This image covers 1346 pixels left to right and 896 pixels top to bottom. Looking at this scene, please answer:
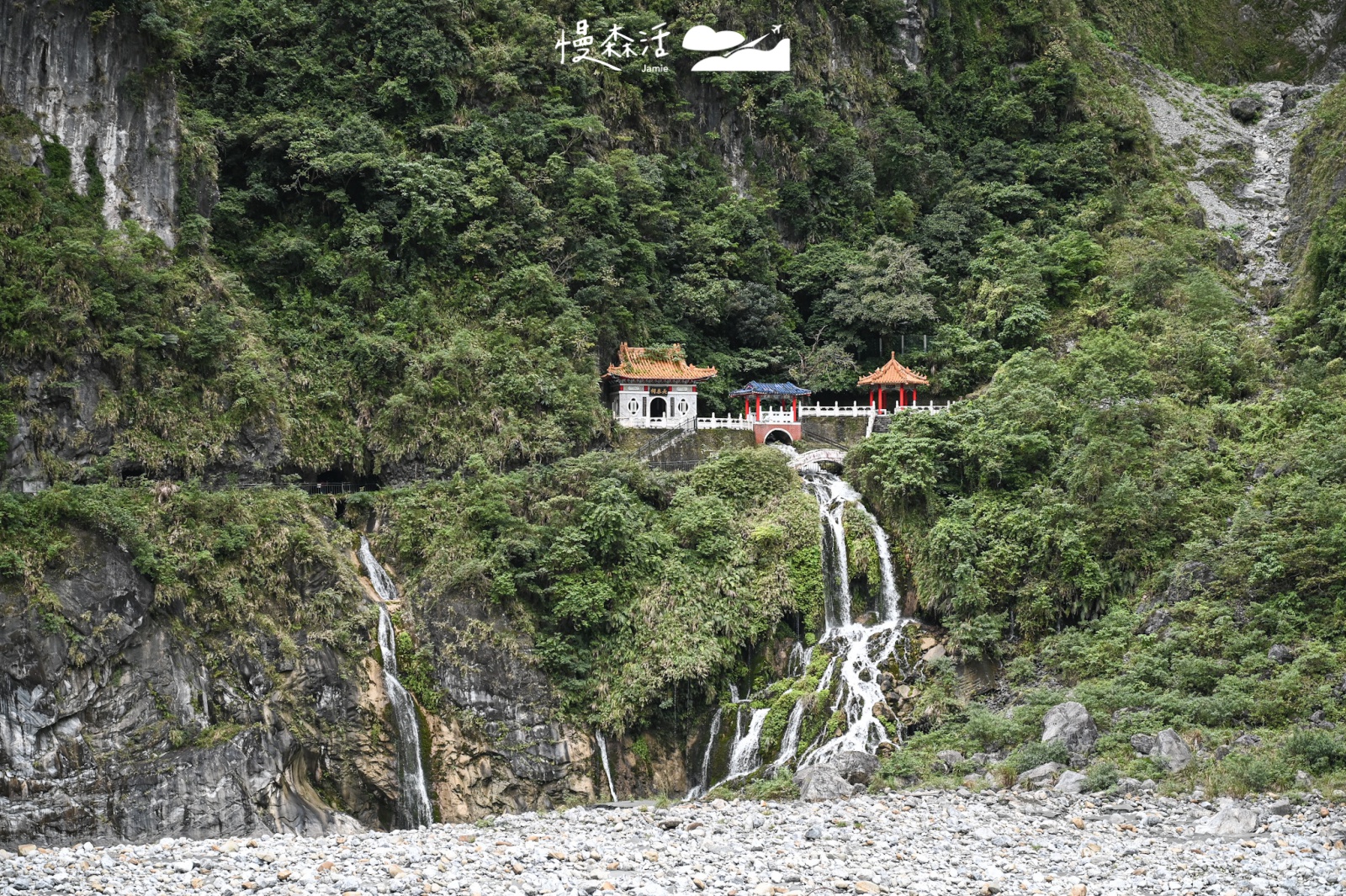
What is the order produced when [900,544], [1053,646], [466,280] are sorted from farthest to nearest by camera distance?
[466,280] < [900,544] < [1053,646]

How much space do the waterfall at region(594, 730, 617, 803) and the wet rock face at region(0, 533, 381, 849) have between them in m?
5.87

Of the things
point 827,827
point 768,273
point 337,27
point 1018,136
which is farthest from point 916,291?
point 827,827

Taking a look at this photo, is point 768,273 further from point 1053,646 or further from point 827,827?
point 827,827

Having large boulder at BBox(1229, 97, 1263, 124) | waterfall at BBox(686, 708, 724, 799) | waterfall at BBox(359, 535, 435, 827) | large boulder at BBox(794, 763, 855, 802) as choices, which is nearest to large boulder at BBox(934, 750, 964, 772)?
large boulder at BBox(794, 763, 855, 802)

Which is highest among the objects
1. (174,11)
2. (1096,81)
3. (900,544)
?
(1096,81)

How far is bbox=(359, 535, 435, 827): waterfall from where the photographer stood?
26000 millimetres

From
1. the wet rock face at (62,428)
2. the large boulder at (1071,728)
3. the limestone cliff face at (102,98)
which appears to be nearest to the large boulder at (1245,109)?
the large boulder at (1071,728)

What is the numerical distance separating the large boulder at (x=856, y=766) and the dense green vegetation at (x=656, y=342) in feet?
8.07

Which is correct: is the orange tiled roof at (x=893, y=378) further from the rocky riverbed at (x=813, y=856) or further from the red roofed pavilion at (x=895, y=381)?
the rocky riverbed at (x=813, y=856)

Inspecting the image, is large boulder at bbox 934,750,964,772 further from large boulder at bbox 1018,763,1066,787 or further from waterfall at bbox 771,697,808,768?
waterfall at bbox 771,697,808,768

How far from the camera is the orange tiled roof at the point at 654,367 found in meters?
37.3

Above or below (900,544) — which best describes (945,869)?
below

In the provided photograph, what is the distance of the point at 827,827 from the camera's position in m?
17.4

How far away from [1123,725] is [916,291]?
23.3m
